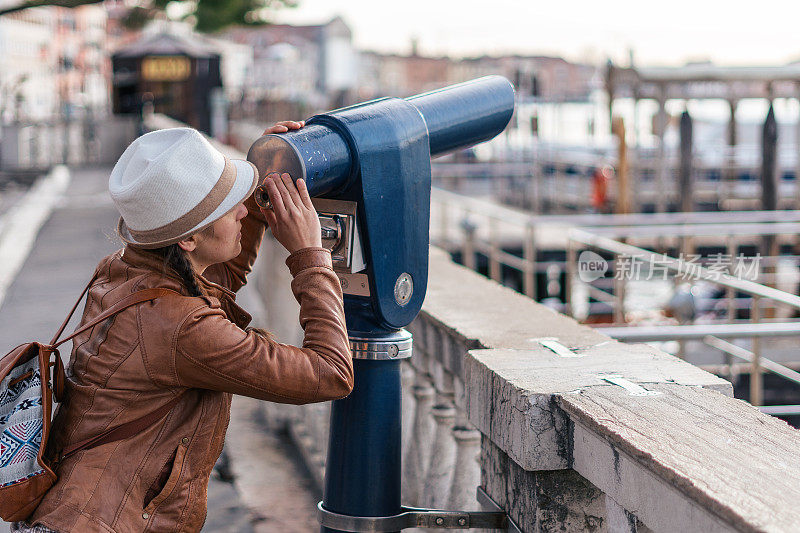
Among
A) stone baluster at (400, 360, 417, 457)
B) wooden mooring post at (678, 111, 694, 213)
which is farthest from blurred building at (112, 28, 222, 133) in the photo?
stone baluster at (400, 360, 417, 457)

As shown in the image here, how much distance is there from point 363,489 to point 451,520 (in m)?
0.21

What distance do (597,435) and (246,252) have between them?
3.12 ft

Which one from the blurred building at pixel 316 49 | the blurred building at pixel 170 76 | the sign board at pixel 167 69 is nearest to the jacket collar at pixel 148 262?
the blurred building at pixel 170 76

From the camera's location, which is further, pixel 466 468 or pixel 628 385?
pixel 466 468

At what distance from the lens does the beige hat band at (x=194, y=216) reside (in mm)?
1757

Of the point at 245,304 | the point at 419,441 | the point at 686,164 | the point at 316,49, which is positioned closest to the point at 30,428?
the point at 419,441

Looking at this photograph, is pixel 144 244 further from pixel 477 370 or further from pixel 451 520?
pixel 451 520

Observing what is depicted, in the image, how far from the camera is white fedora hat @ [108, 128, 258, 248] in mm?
1744

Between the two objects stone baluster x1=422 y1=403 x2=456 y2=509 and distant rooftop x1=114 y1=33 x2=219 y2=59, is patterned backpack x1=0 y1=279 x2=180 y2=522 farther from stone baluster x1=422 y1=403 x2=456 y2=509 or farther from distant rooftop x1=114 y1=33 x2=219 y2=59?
distant rooftop x1=114 y1=33 x2=219 y2=59

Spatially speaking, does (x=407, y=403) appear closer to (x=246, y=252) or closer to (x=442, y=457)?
(x=442, y=457)

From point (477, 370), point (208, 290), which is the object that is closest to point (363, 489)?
point (477, 370)

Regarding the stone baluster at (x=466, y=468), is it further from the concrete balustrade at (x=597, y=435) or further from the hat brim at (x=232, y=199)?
the hat brim at (x=232, y=199)

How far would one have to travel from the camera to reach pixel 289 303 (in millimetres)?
5141

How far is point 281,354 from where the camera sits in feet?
5.77
